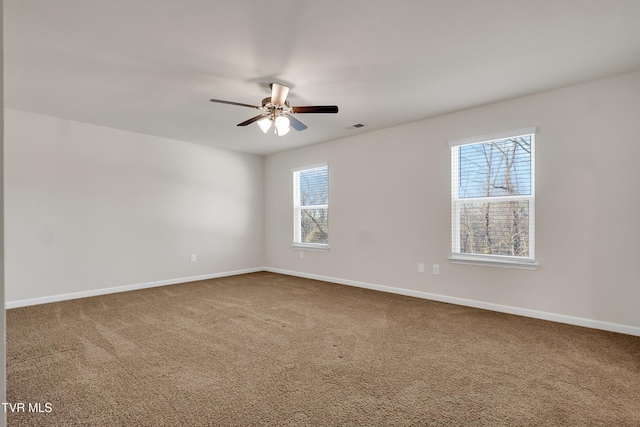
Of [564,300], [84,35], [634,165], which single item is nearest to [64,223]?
[84,35]

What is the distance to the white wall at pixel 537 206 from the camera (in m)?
3.12

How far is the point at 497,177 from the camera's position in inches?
154

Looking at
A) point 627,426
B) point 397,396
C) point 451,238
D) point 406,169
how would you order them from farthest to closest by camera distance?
point 406,169
point 451,238
point 397,396
point 627,426

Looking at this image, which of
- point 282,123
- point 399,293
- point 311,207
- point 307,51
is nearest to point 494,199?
point 399,293

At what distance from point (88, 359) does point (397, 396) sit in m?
2.35

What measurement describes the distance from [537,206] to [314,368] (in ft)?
9.79

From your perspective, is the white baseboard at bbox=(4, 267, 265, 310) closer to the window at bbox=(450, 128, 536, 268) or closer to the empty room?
the empty room

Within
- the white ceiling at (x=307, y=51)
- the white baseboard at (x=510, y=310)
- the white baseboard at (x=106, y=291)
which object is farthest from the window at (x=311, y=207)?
the white ceiling at (x=307, y=51)

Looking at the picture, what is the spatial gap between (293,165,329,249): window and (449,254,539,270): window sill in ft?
7.58

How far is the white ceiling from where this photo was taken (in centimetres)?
216

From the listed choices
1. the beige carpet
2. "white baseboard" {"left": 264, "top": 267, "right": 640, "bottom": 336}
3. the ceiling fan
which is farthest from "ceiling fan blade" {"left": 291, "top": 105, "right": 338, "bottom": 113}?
"white baseboard" {"left": 264, "top": 267, "right": 640, "bottom": 336}

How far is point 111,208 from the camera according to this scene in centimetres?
487

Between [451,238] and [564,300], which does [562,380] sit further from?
[451,238]

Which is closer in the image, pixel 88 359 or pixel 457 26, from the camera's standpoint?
pixel 457 26
